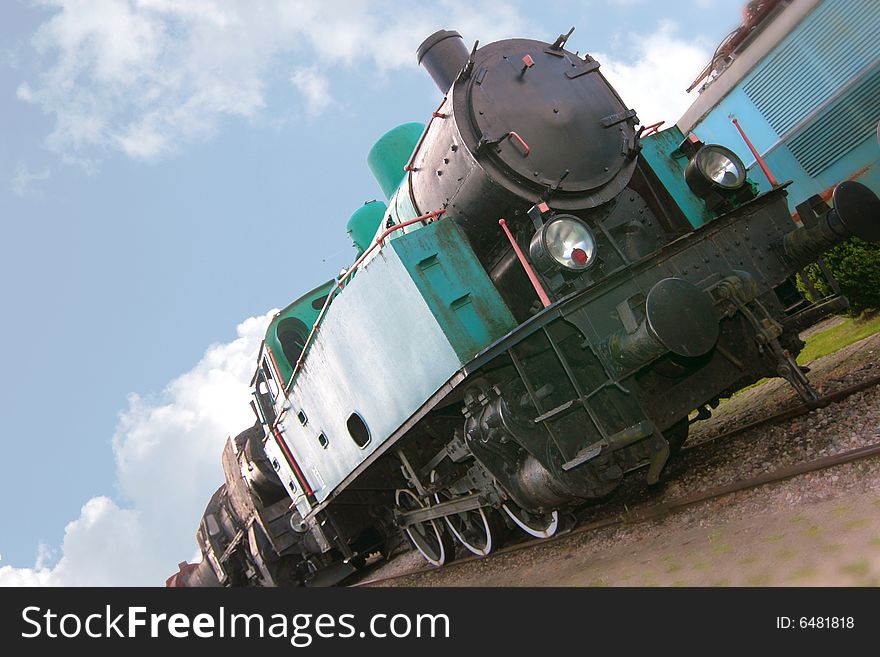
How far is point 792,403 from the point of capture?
5758mm

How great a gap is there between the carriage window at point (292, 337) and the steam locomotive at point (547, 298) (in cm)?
161

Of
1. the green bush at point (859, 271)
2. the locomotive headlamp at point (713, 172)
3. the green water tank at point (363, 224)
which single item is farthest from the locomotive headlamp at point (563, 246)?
the green bush at point (859, 271)

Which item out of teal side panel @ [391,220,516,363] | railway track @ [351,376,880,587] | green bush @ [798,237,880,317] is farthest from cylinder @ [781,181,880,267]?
green bush @ [798,237,880,317]

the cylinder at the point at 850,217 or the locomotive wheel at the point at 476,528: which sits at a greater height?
the cylinder at the point at 850,217

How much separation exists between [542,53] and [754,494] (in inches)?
141

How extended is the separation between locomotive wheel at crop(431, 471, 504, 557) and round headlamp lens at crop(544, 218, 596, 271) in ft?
8.01

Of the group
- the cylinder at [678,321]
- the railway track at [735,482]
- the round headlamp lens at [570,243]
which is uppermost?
the round headlamp lens at [570,243]

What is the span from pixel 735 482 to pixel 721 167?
2473 millimetres

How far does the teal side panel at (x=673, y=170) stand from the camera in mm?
5602

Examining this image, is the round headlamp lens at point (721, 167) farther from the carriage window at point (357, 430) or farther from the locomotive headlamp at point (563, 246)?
the carriage window at point (357, 430)

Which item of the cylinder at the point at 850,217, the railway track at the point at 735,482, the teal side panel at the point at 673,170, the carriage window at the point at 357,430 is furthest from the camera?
the carriage window at the point at 357,430

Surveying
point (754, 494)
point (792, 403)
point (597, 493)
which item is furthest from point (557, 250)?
point (792, 403)
